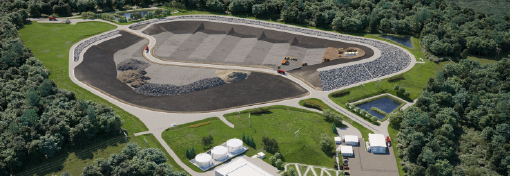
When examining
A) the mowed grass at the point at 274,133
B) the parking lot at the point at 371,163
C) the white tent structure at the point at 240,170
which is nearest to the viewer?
the white tent structure at the point at 240,170

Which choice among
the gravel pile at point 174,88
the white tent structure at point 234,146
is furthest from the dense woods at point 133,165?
the gravel pile at point 174,88

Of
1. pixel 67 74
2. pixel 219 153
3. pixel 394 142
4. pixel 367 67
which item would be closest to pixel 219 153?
pixel 219 153

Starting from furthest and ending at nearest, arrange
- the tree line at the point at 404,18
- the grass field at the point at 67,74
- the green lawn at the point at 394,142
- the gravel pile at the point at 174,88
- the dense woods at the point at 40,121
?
the tree line at the point at 404,18
the gravel pile at the point at 174,88
the grass field at the point at 67,74
the dense woods at the point at 40,121
the green lawn at the point at 394,142

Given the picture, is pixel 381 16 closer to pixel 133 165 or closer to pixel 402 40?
pixel 402 40

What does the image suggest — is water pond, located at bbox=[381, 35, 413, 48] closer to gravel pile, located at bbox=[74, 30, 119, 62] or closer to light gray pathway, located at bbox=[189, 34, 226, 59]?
light gray pathway, located at bbox=[189, 34, 226, 59]

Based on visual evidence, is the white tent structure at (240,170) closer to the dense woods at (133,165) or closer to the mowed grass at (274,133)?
the mowed grass at (274,133)

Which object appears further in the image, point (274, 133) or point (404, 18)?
point (404, 18)

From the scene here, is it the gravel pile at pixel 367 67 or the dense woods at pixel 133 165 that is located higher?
the gravel pile at pixel 367 67
